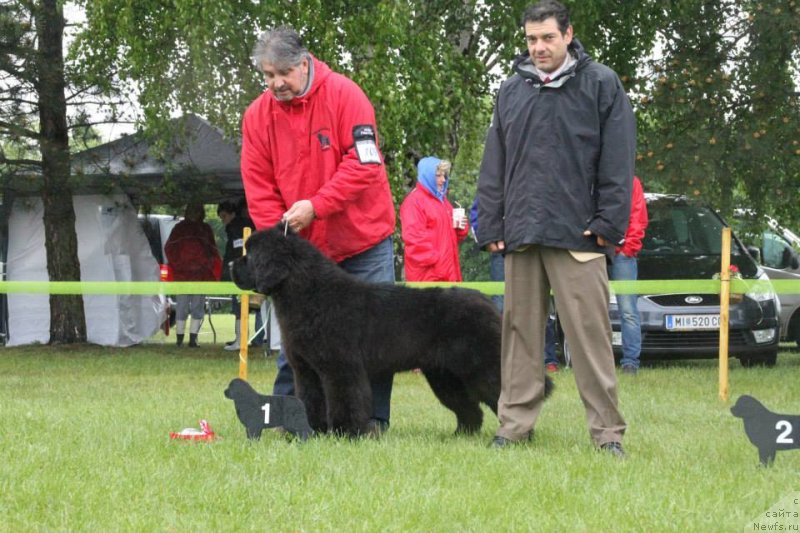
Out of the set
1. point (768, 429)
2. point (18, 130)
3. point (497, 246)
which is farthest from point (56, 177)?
point (768, 429)

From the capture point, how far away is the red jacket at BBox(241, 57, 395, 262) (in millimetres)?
5828

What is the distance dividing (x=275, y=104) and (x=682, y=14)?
8.18 metres

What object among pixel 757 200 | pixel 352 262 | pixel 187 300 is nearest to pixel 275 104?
pixel 352 262

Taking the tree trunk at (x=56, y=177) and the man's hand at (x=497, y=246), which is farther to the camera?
the tree trunk at (x=56, y=177)

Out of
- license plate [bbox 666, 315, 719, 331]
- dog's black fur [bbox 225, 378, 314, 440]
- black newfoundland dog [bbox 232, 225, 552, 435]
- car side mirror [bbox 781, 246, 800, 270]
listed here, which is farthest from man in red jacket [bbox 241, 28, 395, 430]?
car side mirror [bbox 781, 246, 800, 270]

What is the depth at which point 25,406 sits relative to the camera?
24.9 ft

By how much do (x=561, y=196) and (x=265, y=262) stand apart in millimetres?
1537

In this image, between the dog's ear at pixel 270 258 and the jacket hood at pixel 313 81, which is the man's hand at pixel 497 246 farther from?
the jacket hood at pixel 313 81

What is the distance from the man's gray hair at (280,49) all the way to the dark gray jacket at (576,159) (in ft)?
4.00

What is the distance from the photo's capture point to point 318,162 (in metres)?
5.91

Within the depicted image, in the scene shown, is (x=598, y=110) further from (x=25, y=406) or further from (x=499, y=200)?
(x=25, y=406)

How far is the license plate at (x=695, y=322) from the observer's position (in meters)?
11.4

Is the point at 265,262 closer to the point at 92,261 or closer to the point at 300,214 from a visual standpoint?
the point at 300,214

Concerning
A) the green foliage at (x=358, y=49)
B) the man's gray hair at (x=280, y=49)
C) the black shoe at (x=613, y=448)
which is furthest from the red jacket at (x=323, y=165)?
the green foliage at (x=358, y=49)
